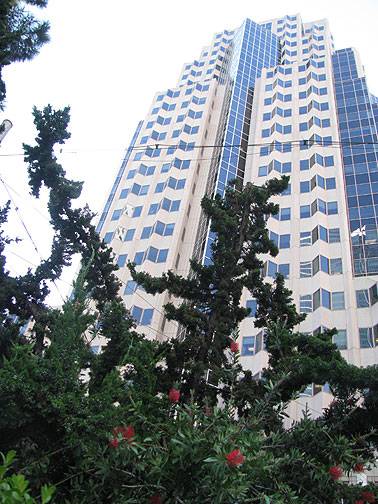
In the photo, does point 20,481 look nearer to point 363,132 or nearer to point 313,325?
point 313,325

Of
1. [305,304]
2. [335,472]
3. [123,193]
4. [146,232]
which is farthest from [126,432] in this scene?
[123,193]

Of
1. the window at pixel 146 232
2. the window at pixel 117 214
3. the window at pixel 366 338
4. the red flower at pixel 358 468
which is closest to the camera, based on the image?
the red flower at pixel 358 468

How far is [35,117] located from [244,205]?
7318 millimetres

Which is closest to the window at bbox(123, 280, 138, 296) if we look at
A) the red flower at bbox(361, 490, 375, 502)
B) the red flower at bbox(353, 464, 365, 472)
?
the red flower at bbox(353, 464, 365, 472)

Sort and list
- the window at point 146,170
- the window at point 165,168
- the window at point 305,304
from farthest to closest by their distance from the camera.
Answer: the window at point 146,170
the window at point 165,168
the window at point 305,304

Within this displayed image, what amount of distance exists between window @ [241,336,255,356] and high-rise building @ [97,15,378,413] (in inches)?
2.7

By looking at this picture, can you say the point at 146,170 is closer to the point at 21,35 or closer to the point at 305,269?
the point at 305,269

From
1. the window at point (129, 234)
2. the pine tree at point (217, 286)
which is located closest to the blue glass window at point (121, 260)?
the window at point (129, 234)

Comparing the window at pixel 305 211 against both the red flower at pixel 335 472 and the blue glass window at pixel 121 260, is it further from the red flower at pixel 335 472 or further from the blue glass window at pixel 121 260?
the red flower at pixel 335 472

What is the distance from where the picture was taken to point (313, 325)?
29.2m

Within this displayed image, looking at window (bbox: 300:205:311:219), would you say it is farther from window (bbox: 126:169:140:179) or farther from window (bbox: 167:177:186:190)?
window (bbox: 126:169:140:179)

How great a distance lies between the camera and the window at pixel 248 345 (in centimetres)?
2948

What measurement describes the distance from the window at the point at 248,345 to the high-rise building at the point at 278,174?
7 cm

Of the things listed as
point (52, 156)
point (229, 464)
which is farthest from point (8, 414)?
point (52, 156)
